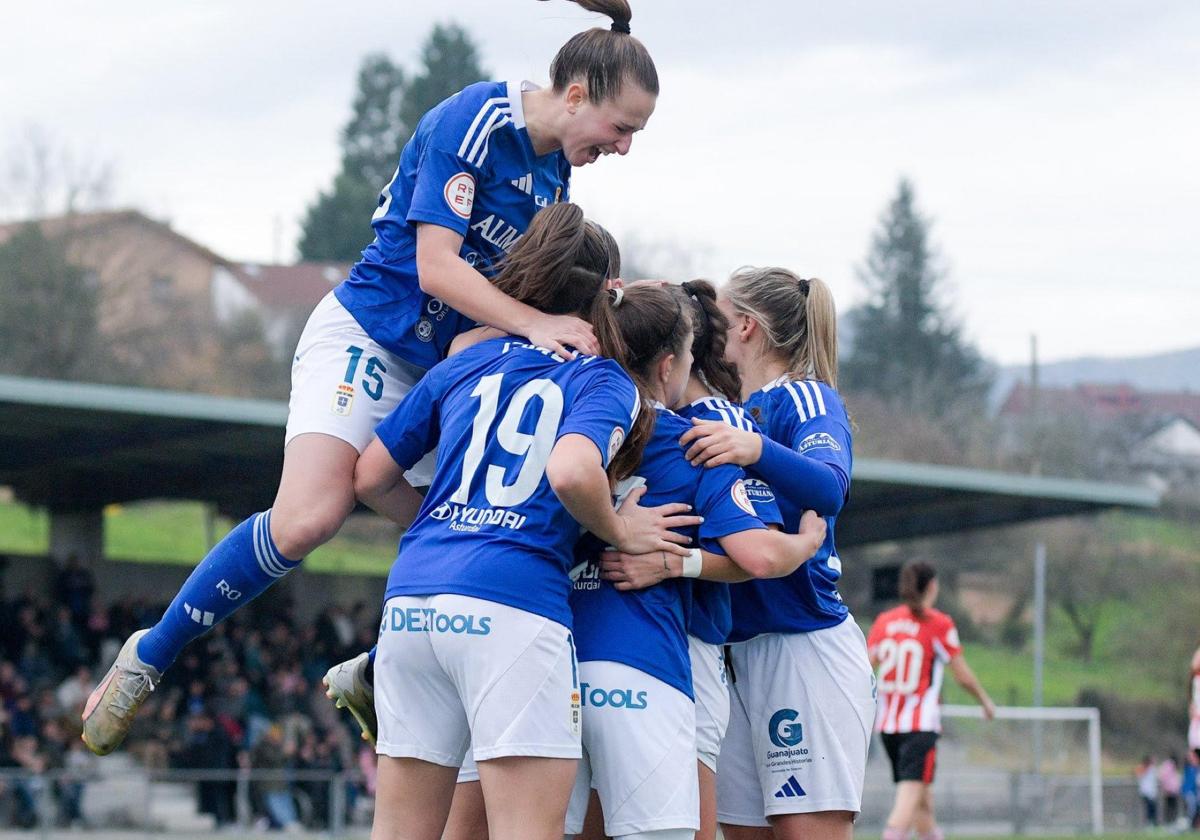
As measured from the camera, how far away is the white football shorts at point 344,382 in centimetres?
446

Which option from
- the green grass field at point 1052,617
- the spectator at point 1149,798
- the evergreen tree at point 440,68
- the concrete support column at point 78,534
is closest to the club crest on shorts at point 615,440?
the concrete support column at point 78,534

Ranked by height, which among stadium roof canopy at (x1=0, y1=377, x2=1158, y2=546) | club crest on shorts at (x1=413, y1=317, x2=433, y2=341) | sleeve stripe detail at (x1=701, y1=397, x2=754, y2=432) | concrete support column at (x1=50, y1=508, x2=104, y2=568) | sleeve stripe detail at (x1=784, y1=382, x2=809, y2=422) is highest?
stadium roof canopy at (x1=0, y1=377, x2=1158, y2=546)

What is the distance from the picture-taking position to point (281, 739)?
1870 centimetres

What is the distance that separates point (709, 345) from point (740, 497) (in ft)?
1.79

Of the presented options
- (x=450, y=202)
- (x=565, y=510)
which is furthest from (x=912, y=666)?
(x=565, y=510)

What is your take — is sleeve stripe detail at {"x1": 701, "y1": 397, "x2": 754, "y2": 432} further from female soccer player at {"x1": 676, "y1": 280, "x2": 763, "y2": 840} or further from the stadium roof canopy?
the stadium roof canopy

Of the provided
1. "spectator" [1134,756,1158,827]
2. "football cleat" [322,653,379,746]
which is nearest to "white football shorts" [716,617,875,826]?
"football cleat" [322,653,379,746]

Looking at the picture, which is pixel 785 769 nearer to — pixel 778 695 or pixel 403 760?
pixel 778 695

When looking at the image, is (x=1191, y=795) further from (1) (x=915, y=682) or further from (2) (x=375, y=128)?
(2) (x=375, y=128)

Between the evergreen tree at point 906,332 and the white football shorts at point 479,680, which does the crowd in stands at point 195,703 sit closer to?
the white football shorts at point 479,680

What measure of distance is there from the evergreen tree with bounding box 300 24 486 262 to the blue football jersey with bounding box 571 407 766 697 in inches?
2380

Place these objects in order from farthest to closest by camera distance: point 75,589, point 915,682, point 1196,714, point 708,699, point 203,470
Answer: point 203,470 → point 75,589 → point 1196,714 → point 915,682 → point 708,699

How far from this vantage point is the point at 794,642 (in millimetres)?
4586

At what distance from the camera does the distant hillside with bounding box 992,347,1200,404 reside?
6025 centimetres
